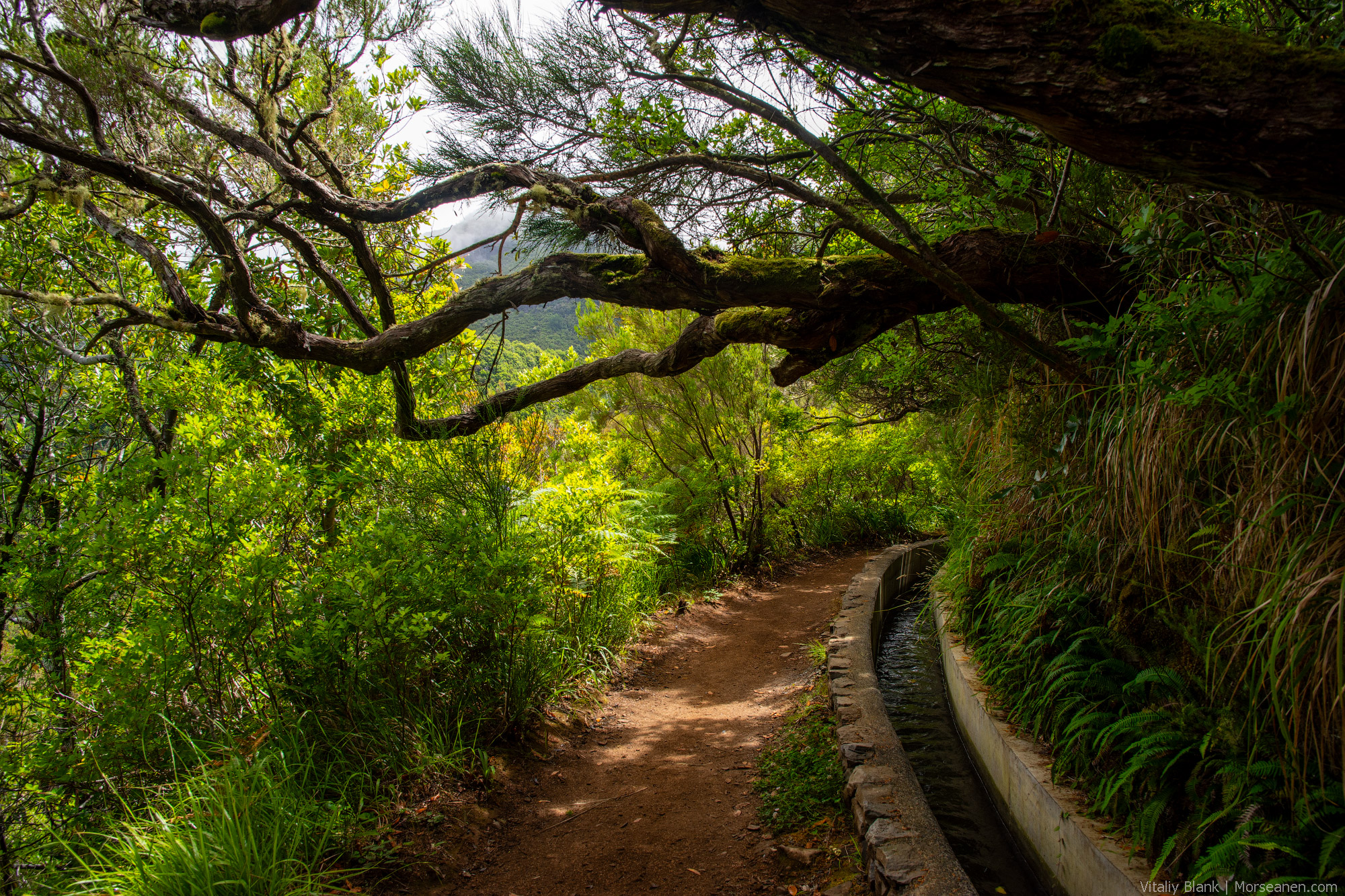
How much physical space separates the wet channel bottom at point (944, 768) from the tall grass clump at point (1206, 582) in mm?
560

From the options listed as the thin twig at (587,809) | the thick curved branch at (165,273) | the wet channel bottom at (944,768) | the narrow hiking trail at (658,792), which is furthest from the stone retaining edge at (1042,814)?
the thick curved branch at (165,273)

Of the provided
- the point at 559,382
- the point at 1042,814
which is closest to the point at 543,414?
the point at 559,382

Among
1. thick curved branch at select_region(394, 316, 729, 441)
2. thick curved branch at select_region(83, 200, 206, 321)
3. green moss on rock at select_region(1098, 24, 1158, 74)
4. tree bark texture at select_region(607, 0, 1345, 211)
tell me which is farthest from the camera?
thick curved branch at select_region(394, 316, 729, 441)

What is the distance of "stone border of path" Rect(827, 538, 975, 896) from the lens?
8.11 ft

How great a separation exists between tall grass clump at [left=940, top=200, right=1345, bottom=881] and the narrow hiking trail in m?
1.71

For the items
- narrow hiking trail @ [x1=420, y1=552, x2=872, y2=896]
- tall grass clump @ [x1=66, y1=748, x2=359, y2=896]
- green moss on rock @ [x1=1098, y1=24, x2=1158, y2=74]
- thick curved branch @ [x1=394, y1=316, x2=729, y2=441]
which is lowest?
narrow hiking trail @ [x1=420, y1=552, x2=872, y2=896]

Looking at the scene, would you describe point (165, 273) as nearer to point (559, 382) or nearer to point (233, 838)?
point (559, 382)

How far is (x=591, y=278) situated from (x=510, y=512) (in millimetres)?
1776

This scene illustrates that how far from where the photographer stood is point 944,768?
401 cm

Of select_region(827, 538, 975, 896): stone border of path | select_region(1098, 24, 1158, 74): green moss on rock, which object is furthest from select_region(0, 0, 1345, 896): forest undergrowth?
select_region(827, 538, 975, 896): stone border of path

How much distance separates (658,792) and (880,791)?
148 cm

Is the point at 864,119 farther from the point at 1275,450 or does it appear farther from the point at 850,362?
the point at 850,362

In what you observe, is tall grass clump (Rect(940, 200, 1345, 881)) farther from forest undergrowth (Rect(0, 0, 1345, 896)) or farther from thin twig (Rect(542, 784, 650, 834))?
thin twig (Rect(542, 784, 650, 834))

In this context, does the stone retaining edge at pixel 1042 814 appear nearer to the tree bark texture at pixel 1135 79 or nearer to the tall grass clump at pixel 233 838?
the tree bark texture at pixel 1135 79
